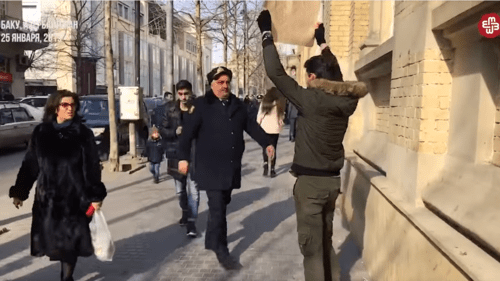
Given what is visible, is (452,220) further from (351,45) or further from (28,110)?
(28,110)

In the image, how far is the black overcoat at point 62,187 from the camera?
12.5 ft

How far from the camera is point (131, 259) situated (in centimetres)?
506

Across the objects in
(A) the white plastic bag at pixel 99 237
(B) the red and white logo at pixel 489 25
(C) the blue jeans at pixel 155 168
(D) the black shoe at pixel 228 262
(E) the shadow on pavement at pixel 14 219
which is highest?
(B) the red and white logo at pixel 489 25

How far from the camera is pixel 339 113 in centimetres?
359

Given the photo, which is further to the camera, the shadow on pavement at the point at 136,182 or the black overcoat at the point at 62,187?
the shadow on pavement at the point at 136,182

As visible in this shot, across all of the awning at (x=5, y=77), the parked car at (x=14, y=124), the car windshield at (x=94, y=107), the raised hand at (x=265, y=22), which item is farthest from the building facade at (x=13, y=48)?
the raised hand at (x=265, y=22)

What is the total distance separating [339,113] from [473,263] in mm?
1467

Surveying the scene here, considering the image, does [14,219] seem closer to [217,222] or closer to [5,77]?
[217,222]

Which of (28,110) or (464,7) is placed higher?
(464,7)

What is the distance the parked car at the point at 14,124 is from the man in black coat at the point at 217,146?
1120cm

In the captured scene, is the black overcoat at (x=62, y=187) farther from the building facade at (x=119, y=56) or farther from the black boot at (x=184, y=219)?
the building facade at (x=119, y=56)

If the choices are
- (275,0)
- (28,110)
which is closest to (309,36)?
(275,0)

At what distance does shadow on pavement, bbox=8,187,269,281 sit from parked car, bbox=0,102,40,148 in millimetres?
9395

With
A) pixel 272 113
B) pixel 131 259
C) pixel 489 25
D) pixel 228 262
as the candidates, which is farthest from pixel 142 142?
pixel 489 25
